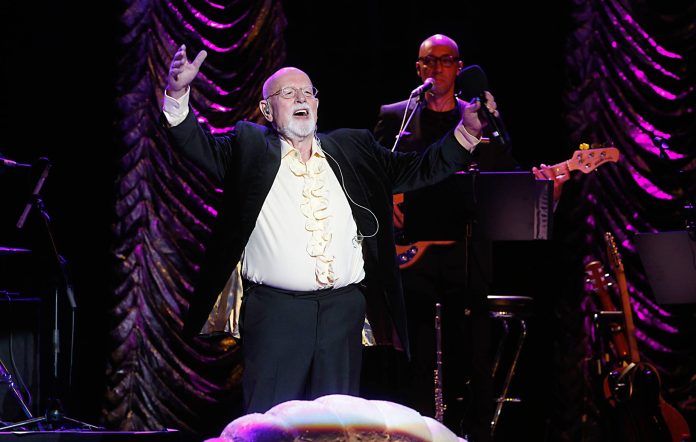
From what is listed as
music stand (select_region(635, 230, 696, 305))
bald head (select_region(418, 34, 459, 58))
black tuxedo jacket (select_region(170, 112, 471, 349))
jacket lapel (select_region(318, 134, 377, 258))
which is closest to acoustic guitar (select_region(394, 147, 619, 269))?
music stand (select_region(635, 230, 696, 305))

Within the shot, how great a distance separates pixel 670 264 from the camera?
17.6 ft

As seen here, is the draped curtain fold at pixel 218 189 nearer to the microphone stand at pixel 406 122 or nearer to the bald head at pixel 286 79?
the microphone stand at pixel 406 122

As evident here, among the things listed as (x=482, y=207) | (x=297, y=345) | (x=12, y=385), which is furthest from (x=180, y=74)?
(x=12, y=385)

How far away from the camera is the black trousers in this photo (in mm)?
3441

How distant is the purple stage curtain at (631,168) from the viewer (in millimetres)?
6020

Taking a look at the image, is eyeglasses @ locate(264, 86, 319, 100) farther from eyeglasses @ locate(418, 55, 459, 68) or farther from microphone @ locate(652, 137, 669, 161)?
microphone @ locate(652, 137, 669, 161)

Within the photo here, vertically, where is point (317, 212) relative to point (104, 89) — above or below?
below

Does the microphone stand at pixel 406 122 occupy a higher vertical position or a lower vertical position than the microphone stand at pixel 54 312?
higher

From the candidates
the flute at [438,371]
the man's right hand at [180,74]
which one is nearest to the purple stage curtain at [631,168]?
→ the flute at [438,371]

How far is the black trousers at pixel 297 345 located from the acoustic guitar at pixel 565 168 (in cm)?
143

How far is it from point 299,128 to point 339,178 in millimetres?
259

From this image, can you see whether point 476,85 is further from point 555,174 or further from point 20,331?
point 20,331

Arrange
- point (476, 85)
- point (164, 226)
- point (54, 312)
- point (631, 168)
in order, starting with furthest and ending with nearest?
point (631, 168)
point (164, 226)
point (54, 312)
point (476, 85)

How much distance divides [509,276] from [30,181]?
321 cm
